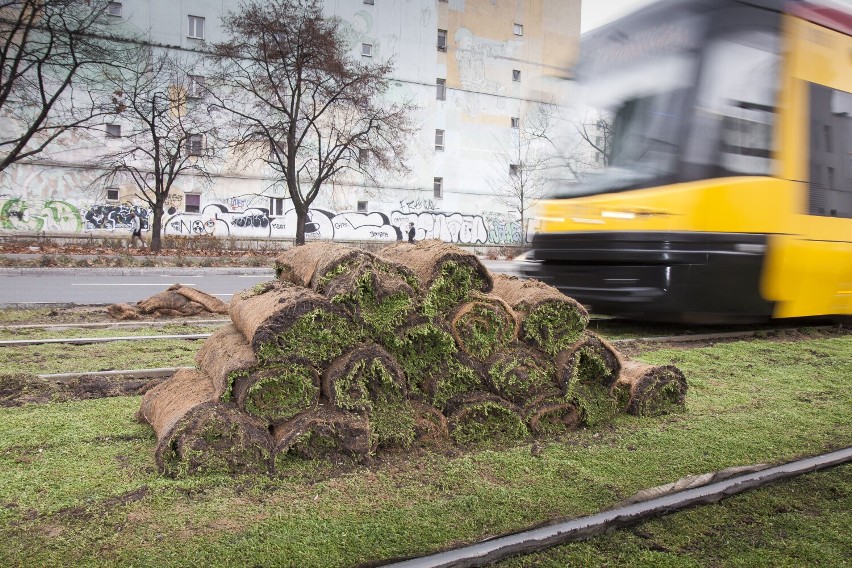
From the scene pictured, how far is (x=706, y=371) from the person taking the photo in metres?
6.74

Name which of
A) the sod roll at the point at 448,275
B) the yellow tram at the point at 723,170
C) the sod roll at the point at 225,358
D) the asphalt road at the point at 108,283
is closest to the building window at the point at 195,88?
the asphalt road at the point at 108,283

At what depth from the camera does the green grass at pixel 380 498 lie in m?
2.99

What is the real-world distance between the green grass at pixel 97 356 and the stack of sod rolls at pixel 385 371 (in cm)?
193

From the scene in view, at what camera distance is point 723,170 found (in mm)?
7047

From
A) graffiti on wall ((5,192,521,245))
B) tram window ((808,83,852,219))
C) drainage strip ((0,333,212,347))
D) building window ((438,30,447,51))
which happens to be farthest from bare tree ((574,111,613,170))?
building window ((438,30,447,51))

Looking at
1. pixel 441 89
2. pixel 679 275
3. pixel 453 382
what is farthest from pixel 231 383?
pixel 441 89

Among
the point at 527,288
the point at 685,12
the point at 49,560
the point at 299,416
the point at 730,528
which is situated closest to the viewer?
the point at 49,560

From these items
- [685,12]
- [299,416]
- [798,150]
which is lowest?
[299,416]

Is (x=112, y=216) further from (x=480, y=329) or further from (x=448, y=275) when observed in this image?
(x=480, y=329)

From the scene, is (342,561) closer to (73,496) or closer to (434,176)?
(73,496)

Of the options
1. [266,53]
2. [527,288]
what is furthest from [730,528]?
[266,53]

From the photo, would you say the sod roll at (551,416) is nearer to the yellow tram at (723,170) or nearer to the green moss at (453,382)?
the green moss at (453,382)

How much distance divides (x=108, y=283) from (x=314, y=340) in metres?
14.4

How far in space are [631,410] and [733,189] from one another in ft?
10.7
